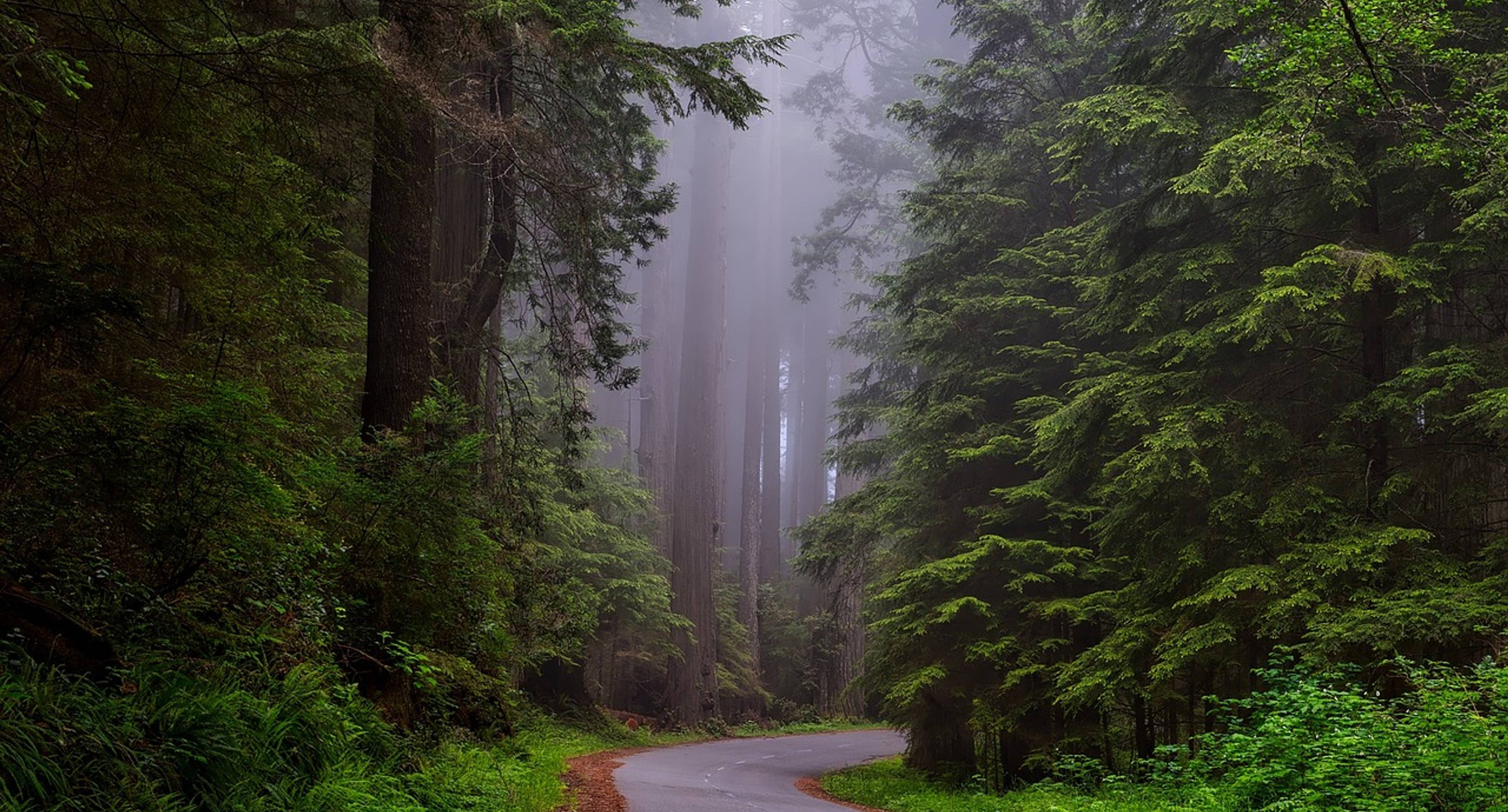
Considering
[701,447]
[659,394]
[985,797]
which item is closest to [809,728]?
[701,447]

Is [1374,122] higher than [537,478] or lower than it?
higher

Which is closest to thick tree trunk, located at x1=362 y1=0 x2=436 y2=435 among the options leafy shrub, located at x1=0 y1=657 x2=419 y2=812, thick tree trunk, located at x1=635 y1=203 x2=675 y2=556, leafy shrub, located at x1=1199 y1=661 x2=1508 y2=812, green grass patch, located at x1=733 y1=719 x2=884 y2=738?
leafy shrub, located at x1=0 y1=657 x2=419 y2=812

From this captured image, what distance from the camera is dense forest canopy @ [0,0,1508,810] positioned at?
4.95 m

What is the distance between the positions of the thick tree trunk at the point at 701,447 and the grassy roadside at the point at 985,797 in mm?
8285

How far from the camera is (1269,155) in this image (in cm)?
924

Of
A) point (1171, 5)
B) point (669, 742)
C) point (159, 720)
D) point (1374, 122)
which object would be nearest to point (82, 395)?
point (159, 720)

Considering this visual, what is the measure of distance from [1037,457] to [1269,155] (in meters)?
6.04

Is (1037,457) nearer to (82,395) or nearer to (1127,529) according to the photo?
(1127,529)

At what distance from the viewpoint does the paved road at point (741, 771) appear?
1082cm

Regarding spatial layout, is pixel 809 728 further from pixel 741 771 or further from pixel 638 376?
pixel 638 376

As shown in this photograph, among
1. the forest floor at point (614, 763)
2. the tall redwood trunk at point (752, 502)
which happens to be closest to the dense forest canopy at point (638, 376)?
the forest floor at point (614, 763)

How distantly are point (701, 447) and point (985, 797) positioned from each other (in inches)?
667

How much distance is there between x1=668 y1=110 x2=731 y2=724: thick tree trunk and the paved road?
2.13 metres

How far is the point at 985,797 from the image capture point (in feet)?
41.8
